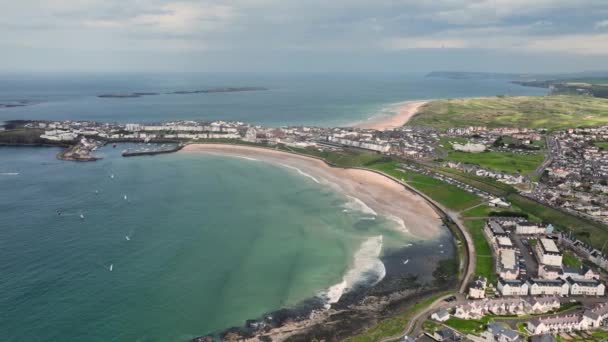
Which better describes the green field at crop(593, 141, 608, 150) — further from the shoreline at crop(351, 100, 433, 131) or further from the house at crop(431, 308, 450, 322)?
the house at crop(431, 308, 450, 322)

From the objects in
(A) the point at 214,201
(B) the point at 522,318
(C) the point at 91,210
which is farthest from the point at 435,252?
(C) the point at 91,210

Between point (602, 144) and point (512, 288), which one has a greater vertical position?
point (602, 144)

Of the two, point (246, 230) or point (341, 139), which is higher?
point (341, 139)

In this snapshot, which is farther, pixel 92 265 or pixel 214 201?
pixel 214 201

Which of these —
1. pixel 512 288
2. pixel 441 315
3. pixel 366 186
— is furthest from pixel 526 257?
pixel 366 186

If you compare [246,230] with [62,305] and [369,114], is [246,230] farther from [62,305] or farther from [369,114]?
[369,114]

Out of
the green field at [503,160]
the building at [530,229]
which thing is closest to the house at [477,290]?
the building at [530,229]

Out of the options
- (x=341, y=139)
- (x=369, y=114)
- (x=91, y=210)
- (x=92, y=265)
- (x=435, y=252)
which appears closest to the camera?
(x=92, y=265)

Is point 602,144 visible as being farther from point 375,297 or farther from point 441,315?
point 375,297

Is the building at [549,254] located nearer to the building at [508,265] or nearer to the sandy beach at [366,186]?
the building at [508,265]
